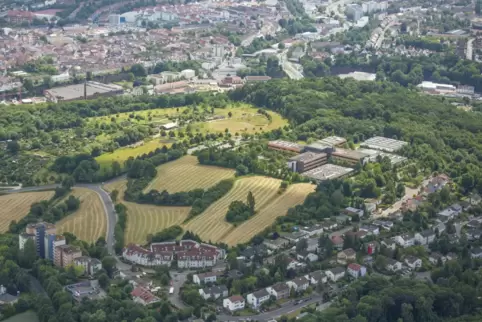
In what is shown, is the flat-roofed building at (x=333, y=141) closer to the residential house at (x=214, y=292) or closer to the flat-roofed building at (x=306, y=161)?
the flat-roofed building at (x=306, y=161)

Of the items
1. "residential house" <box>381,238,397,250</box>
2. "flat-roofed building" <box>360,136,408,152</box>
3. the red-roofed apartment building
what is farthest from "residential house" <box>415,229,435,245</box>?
the red-roofed apartment building

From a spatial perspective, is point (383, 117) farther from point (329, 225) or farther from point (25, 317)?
point (25, 317)

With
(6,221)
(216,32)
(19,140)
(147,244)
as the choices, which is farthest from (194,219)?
(216,32)

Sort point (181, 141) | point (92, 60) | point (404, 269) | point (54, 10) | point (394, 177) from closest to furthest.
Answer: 1. point (404, 269)
2. point (394, 177)
3. point (181, 141)
4. point (92, 60)
5. point (54, 10)

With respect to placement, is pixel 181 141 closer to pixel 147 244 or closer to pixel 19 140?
pixel 19 140

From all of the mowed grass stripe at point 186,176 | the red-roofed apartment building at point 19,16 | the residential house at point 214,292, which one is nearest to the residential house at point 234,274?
the residential house at point 214,292

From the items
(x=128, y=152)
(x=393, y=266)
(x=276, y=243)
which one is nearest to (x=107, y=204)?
(x=128, y=152)
